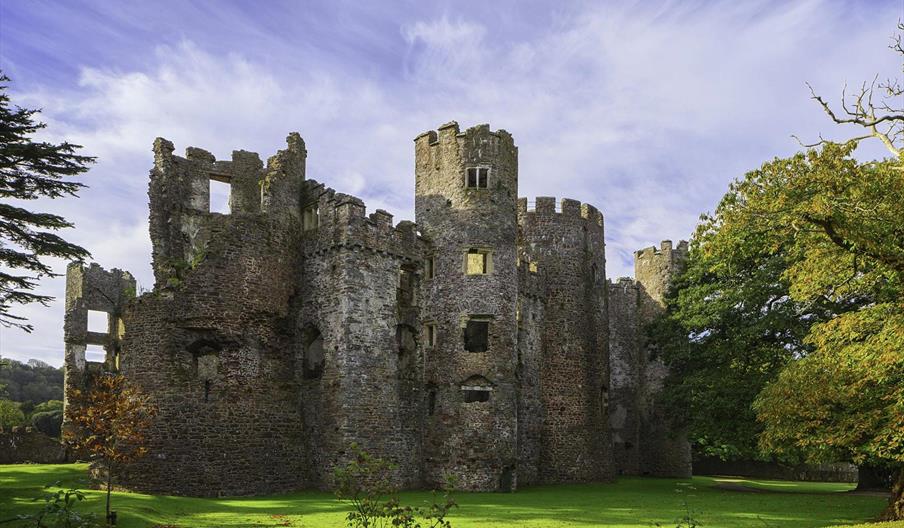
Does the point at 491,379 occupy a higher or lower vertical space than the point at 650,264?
lower

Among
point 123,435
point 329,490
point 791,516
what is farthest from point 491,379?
point 123,435

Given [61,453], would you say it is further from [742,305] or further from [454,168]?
[742,305]

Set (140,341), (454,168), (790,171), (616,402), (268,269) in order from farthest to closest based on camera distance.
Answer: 1. (616,402)
2. (454,168)
3. (268,269)
4. (140,341)
5. (790,171)

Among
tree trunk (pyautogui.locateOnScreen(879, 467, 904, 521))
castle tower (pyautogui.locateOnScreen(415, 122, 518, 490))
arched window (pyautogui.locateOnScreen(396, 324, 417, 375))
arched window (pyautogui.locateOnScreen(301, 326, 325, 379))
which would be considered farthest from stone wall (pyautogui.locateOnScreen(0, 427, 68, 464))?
tree trunk (pyautogui.locateOnScreen(879, 467, 904, 521))

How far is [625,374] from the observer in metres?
49.1

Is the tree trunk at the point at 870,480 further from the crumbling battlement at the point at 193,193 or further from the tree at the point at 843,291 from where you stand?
the crumbling battlement at the point at 193,193

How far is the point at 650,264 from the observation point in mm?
51562

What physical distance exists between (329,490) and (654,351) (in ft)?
62.5

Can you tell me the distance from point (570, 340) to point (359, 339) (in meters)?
14.0

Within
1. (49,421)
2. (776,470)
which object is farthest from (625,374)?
(49,421)

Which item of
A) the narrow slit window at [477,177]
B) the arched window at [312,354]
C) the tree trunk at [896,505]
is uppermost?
the narrow slit window at [477,177]

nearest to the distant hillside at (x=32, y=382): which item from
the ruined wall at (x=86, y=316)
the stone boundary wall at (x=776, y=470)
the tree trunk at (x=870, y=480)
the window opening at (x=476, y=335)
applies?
the ruined wall at (x=86, y=316)

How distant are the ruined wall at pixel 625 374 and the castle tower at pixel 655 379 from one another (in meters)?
0.34

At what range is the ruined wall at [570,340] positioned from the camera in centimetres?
3953
